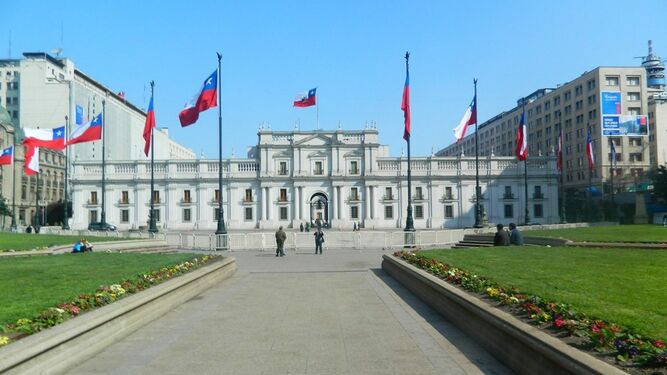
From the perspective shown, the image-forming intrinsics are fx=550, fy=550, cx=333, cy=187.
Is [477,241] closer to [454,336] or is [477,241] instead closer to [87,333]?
[454,336]

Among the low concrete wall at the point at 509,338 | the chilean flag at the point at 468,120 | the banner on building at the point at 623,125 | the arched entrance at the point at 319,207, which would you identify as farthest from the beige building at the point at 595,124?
the low concrete wall at the point at 509,338

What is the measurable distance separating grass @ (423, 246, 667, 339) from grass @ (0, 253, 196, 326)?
7.39m

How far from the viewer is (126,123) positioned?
358 ft

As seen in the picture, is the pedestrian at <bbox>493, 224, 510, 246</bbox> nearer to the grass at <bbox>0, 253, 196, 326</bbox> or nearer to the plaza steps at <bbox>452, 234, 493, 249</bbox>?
the plaza steps at <bbox>452, 234, 493, 249</bbox>

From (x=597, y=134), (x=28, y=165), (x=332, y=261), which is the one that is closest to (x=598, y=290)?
(x=332, y=261)

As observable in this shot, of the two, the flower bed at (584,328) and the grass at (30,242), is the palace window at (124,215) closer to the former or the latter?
the grass at (30,242)

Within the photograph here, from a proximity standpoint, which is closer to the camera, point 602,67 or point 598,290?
point 598,290

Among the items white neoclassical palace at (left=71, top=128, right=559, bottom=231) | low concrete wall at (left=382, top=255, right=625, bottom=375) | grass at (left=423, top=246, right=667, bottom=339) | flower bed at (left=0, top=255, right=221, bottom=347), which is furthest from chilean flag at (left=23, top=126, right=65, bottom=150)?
white neoclassical palace at (left=71, top=128, right=559, bottom=231)

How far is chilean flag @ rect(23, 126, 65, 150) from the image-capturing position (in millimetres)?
40781

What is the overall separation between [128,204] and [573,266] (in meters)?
77.3

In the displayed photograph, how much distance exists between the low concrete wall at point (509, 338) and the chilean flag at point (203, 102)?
72.6 ft

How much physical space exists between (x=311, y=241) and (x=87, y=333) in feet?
87.4

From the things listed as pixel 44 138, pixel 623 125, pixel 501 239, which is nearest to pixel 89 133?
pixel 44 138

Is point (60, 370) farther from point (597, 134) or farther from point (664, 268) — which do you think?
point (597, 134)
